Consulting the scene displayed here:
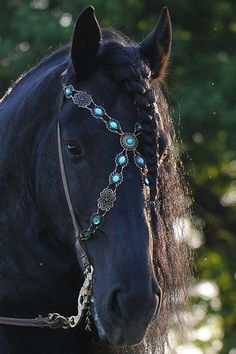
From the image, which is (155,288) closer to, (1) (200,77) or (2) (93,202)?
(2) (93,202)

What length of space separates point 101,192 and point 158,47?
806 mm

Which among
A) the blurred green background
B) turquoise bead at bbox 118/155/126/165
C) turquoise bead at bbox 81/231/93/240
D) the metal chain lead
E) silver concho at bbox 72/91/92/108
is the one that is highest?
silver concho at bbox 72/91/92/108

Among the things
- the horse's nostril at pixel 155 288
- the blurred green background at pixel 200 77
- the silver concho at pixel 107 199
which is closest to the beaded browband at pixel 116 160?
the silver concho at pixel 107 199

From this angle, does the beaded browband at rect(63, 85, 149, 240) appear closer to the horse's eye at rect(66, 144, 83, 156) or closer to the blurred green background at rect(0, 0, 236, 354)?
the horse's eye at rect(66, 144, 83, 156)

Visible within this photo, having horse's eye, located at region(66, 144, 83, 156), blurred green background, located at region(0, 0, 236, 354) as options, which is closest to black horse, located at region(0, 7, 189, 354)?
horse's eye, located at region(66, 144, 83, 156)

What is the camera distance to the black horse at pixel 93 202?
417 centimetres

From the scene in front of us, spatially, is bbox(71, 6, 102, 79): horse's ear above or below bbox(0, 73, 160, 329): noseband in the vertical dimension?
above

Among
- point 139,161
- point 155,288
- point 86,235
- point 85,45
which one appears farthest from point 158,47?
point 155,288

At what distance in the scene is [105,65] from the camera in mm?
4496

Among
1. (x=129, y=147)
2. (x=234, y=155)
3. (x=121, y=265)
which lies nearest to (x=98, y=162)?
(x=129, y=147)

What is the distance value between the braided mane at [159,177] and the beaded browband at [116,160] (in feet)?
0.18

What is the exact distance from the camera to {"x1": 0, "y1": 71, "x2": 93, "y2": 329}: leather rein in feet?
14.4

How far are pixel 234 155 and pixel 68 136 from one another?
7.55m

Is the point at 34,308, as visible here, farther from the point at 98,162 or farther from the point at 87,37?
the point at 87,37
